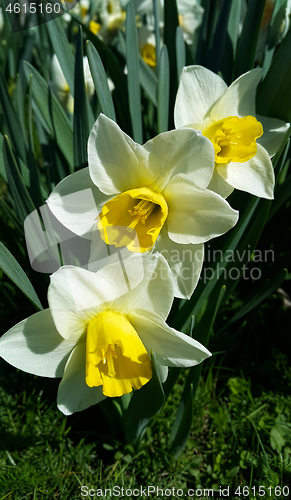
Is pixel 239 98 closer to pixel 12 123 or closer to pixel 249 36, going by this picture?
pixel 249 36

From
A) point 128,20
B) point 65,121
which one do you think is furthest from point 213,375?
point 128,20

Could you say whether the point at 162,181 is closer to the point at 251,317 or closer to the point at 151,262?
the point at 151,262

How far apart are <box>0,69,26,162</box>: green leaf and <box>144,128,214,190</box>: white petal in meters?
0.72

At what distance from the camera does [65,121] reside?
138cm

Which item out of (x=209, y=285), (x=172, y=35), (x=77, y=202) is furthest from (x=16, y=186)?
(x=172, y=35)

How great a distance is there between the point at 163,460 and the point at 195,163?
3.96 feet

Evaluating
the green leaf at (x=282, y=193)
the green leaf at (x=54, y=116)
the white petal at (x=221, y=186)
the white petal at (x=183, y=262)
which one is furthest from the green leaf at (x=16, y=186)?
the green leaf at (x=282, y=193)

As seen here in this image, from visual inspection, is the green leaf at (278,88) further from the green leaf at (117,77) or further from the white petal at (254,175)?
the green leaf at (117,77)

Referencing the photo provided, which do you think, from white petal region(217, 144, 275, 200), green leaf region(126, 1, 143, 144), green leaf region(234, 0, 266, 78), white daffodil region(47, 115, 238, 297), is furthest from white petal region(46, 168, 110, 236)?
green leaf region(234, 0, 266, 78)

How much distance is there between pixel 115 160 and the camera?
36.6 inches

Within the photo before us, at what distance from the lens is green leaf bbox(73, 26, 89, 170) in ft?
3.63

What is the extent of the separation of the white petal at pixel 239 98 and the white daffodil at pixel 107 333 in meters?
0.54

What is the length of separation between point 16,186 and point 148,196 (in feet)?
1.43

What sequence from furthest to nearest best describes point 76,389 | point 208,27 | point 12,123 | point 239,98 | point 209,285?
point 208,27 → point 12,123 → point 209,285 → point 239,98 → point 76,389
